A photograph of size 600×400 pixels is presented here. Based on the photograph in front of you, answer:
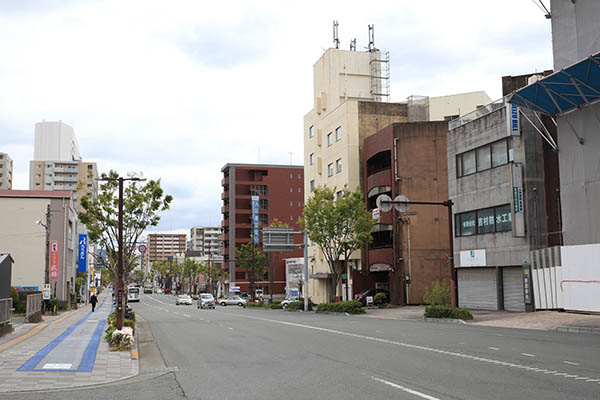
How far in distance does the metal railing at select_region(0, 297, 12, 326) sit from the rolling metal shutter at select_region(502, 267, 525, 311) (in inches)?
1040

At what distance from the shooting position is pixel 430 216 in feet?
163

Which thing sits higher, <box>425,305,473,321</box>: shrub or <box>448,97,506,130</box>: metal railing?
<box>448,97,506,130</box>: metal railing

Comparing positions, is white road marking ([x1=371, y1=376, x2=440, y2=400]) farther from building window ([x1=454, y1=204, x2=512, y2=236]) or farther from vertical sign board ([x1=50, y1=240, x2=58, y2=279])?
vertical sign board ([x1=50, y1=240, x2=58, y2=279])

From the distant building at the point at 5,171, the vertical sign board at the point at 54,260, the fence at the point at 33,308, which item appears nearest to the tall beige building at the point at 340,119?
the vertical sign board at the point at 54,260

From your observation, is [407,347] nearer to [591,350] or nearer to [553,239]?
[591,350]

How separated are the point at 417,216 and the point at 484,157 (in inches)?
496

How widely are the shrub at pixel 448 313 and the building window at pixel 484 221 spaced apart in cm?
757

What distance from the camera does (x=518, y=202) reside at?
33.7m

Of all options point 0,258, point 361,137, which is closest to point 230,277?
point 361,137

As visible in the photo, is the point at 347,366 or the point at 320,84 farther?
the point at 320,84

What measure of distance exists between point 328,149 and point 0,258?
4313 cm

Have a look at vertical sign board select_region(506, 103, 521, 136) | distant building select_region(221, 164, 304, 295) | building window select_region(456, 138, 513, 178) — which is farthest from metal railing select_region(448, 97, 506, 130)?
distant building select_region(221, 164, 304, 295)

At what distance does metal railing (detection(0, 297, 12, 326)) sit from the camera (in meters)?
22.7

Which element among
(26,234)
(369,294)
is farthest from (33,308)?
(26,234)
